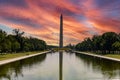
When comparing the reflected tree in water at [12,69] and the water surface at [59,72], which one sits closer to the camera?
the water surface at [59,72]

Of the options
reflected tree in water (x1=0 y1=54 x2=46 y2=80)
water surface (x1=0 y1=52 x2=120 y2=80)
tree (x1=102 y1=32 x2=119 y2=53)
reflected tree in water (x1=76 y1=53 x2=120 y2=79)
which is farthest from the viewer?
tree (x1=102 y1=32 x2=119 y2=53)

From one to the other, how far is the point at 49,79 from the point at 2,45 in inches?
1968

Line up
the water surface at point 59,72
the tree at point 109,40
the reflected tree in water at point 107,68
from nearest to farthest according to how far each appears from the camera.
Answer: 1. the water surface at point 59,72
2. the reflected tree in water at point 107,68
3. the tree at point 109,40

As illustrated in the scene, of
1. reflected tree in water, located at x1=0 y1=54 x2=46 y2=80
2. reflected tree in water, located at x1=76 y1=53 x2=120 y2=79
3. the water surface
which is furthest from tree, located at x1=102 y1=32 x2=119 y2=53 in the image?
reflected tree in water, located at x1=0 y1=54 x2=46 y2=80

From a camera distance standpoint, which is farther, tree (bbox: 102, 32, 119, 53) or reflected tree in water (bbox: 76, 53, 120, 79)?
tree (bbox: 102, 32, 119, 53)

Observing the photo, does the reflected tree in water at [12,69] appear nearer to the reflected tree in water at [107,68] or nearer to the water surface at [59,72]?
the water surface at [59,72]

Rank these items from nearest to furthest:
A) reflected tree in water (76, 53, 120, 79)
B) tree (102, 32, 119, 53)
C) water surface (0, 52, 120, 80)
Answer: water surface (0, 52, 120, 80) < reflected tree in water (76, 53, 120, 79) < tree (102, 32, 119, 53)

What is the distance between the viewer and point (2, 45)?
72875 millimetres

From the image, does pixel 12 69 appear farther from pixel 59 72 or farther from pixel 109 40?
pixel 109 40

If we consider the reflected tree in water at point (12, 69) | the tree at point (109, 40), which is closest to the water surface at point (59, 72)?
the reflected tree in water at point (12, 69)

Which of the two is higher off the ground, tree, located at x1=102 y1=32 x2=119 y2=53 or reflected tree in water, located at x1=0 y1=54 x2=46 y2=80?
tree, located at x1=102 y1=32 x2=119 y2=53

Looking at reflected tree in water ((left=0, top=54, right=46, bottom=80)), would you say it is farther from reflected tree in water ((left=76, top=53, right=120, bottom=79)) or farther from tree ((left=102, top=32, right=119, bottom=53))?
tree ((left=102, top=32, right=119, bottom=53))

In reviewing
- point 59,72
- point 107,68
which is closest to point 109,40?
point 107,68

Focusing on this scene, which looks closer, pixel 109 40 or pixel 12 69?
pixel 12 69
